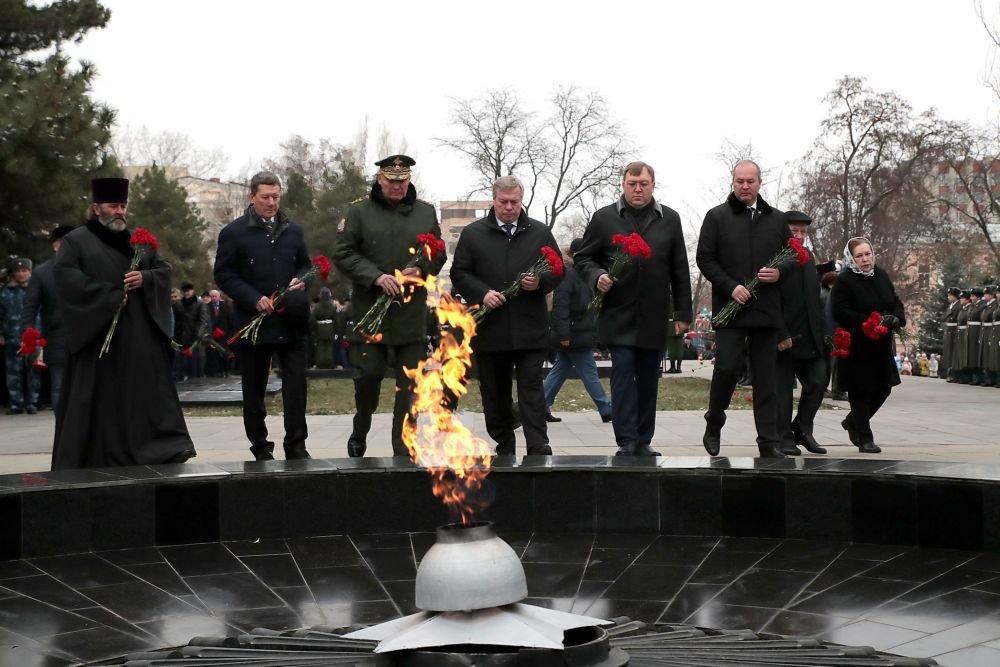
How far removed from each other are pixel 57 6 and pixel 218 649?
1613 cm

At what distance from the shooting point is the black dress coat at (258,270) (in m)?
7.68

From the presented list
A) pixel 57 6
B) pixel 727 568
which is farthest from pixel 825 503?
pixel 57 6

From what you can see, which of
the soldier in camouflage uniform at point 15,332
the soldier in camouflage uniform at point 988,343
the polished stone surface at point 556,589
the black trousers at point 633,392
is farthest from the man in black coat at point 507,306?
the soldier in camouflage uniform at point 988,343

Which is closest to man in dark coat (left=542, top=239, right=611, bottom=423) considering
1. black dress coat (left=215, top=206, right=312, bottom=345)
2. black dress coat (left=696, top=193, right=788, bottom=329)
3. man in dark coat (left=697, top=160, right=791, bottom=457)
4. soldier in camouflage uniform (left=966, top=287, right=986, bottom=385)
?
man in dark coat (left=697, top=160, right=791, bottom=457)

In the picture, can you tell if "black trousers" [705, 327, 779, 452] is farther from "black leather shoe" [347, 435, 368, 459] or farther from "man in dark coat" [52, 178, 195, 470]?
"man in dark coat" [52, 178, 195, 470]

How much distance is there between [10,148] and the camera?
15789mm

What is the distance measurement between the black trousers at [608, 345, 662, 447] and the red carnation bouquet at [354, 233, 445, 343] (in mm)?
1401

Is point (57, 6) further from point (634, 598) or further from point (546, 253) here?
point (634, 598)

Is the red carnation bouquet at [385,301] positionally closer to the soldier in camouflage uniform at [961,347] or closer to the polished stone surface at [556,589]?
the polished stone surface at [556,589]

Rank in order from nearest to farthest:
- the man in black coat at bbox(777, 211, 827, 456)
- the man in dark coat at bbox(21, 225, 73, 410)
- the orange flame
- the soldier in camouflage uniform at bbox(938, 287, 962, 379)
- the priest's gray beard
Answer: the orange flame < the priest's gray beard < the man in black coat at bbox(777, 211, 827, 456) < the man in dark coat at bbox(21, 225, 73, 410) < the soldier in camouflage uniform at bbox(938, 287, 962, 379)

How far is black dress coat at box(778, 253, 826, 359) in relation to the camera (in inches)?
356

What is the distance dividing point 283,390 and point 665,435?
4.83m

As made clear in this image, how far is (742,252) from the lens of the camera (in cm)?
800

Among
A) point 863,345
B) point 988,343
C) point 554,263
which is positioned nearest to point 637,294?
point 554,263
